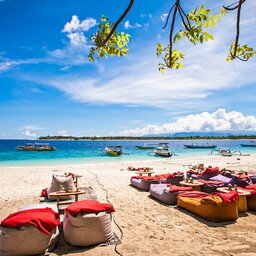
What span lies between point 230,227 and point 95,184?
7.22 m

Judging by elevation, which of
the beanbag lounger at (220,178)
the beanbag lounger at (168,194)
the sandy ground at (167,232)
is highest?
Result: the beanbag lounger at (220,178)

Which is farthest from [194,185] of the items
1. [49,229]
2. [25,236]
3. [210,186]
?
[25,236]

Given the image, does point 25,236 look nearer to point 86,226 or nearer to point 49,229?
point 49,229

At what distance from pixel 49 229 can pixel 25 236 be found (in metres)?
0.41

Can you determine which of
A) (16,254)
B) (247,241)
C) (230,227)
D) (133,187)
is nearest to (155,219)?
(230,227)

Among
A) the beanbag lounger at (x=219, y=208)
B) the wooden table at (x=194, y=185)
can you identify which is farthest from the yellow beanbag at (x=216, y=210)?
the wooden table at (x=194, y=185)

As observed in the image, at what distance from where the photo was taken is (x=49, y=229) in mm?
4379

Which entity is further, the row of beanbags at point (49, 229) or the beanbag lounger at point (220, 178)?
the beanbag lounger at point (220, 178)

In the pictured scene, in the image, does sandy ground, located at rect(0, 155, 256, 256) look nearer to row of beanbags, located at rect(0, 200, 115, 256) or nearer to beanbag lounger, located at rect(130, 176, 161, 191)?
row of beanbags, located at rect(0, 200, 115, 256)

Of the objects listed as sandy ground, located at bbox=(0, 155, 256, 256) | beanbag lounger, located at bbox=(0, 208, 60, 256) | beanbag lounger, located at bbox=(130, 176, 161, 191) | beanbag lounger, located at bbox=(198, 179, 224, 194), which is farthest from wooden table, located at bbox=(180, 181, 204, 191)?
beanbag lounger, located at bbox=(0, 208, 60, 256)

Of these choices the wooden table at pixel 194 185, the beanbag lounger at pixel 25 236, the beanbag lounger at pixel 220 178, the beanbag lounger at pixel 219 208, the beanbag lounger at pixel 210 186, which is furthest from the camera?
the beanbag lounger at pixel 220 178

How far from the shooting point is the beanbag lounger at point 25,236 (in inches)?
163

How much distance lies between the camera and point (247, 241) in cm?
473

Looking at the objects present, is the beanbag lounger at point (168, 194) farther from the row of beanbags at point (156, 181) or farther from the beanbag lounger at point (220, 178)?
the beanbag lounger at point (220, 178)
